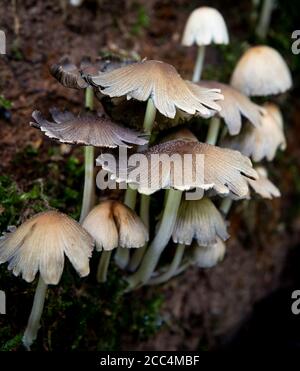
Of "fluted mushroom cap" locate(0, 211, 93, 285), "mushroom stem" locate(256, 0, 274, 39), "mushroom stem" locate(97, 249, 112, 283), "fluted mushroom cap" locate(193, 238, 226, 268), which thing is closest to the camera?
"fluted mushroom cap" locate(0, 211, 93, 285)

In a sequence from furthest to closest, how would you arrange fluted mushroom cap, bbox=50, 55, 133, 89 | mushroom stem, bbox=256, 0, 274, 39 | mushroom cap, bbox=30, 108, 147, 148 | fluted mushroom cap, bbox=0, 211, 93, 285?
mushroom stem, bbox=256, 0, 274, 39 → fluted mushroom cap, bbox=50, 55, 133, 89 → mushroom cap, bbox=30, 108, 147, 148 → fluted mushroom cap, bbox=0, 211, 93, 285

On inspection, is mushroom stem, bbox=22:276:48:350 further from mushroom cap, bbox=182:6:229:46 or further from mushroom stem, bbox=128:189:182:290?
mushroom cap, bbox=182:6:229:46

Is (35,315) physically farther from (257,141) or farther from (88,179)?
(257,141)

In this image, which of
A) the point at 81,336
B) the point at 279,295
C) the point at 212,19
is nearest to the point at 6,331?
the point at 81,336

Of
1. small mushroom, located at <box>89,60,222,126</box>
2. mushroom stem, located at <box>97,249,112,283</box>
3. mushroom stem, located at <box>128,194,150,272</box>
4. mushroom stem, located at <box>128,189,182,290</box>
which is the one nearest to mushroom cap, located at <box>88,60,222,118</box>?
small mushroom, located at <box>89,60,222,126</box>
